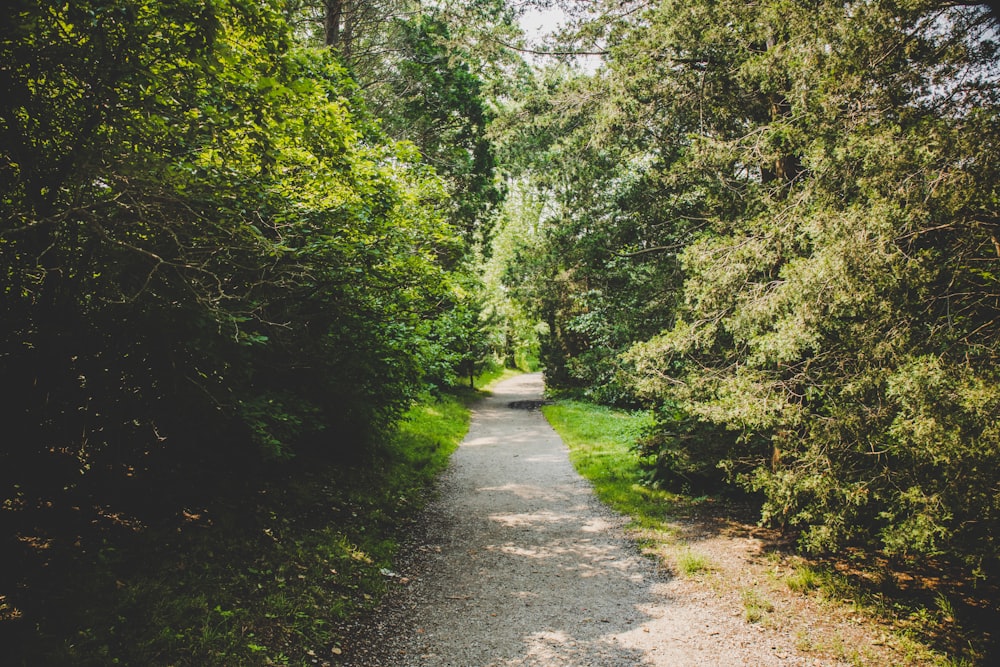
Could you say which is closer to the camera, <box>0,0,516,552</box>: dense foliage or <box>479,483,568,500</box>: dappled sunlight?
<box>0,0,516,552</box>: dense foliage

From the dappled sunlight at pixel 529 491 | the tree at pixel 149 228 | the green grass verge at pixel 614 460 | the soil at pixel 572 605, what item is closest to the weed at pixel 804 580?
the soil at pixel 572 605

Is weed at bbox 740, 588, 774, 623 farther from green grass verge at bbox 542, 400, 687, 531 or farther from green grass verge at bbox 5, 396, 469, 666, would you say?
green grass verge at bbox 5, 396, 469, 666

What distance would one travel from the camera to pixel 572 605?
5938mm

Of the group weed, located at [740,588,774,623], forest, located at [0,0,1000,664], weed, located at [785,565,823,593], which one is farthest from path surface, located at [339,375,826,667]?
forest, located at [0,0,1000,664]

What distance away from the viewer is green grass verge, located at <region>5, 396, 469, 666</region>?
3836 millimetres

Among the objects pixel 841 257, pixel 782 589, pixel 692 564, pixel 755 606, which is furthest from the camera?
pixel 692 564

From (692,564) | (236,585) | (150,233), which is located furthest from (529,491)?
(150,233)

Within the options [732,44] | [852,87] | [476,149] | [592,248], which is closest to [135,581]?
[852,87]

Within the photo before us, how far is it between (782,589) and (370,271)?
6334 mm

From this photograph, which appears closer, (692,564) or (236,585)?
(236,585)

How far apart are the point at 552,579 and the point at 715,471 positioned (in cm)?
399

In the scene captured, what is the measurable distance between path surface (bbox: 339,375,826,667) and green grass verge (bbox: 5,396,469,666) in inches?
21.7

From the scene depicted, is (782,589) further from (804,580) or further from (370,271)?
(370,271)

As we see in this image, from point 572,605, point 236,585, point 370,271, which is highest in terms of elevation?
point 370,271
